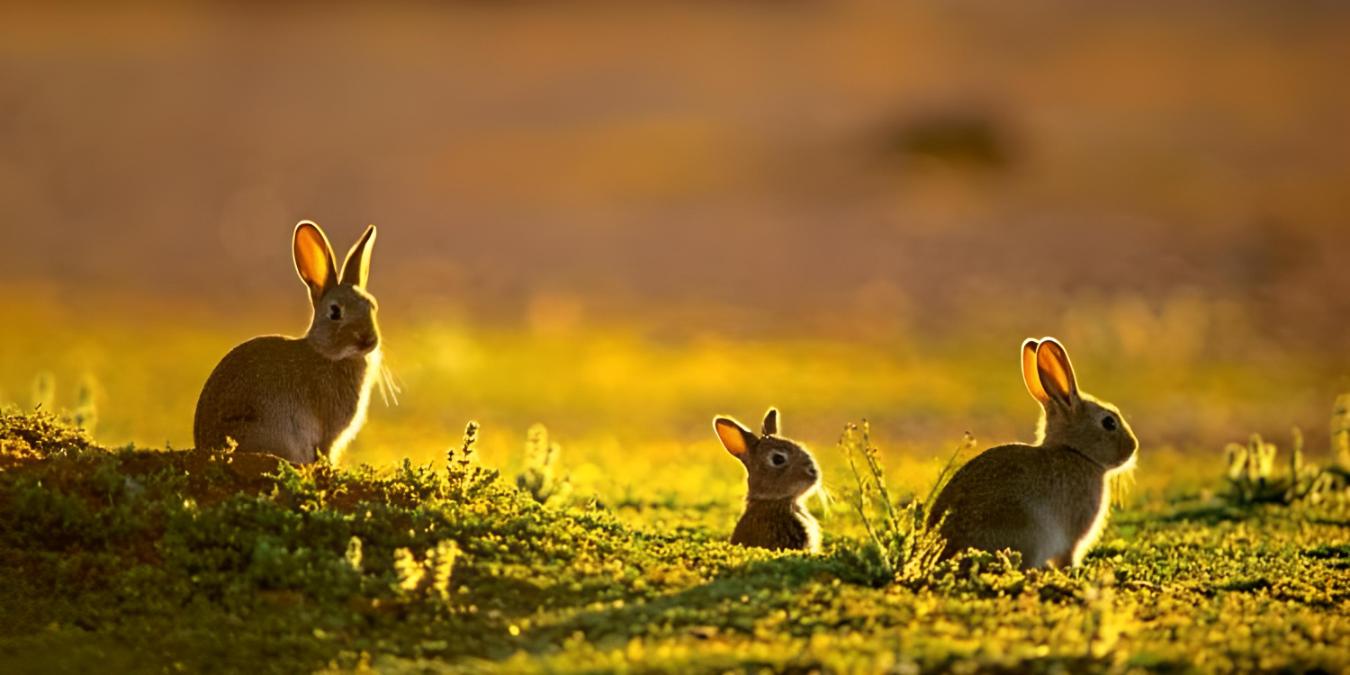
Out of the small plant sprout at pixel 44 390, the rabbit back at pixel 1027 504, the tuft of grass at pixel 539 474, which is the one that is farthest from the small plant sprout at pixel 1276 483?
the small plant sprout at pixel 44 390

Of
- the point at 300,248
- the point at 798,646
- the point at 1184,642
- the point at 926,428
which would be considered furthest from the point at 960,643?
the point at 926,428

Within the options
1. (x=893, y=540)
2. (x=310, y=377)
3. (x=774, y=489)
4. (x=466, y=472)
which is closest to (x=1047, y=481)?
(x=893, y=540)

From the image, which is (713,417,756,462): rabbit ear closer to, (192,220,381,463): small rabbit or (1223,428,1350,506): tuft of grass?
(192,220,381,463): small rabbit

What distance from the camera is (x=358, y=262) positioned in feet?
48.6

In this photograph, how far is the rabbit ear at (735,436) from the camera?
Answer: 54.1ft

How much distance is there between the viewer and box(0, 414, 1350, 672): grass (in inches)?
406

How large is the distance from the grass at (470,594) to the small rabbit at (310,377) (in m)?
0.79

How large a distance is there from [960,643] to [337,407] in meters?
6.22

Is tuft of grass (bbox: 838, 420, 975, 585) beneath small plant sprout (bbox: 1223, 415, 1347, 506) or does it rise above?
beneath

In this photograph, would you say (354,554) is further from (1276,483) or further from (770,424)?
(1276,483)

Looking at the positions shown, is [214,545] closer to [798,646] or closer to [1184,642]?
[798,646]

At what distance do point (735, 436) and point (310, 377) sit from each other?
14.0ft

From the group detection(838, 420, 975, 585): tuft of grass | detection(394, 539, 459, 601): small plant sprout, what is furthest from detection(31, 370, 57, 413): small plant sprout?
detection(838, 420, 975, 585): tuft of grass

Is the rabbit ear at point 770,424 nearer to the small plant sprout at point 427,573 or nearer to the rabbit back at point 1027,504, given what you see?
the rabbit back at point 1027,504
